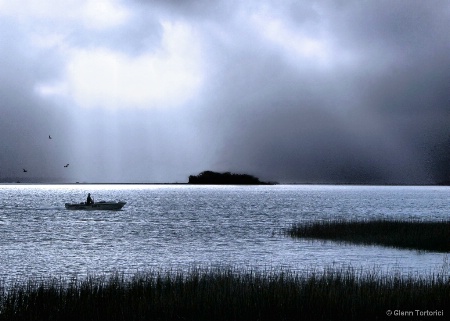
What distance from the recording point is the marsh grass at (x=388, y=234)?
38.7 meters

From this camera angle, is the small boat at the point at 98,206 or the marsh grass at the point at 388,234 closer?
the marsh grass at the point at 388,234

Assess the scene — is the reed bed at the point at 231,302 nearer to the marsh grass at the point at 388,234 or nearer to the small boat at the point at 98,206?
the marsh grass at the point at 388,234

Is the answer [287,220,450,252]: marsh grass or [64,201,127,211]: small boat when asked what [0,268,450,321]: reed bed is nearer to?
[287,220,450,252]: marsh grass

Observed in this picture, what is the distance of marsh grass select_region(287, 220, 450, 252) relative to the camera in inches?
1524

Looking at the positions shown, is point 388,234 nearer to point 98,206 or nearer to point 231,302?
point 231,302

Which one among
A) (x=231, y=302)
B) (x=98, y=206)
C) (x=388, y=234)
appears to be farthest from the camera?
(x=98, y=206)

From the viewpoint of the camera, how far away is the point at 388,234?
43875mm

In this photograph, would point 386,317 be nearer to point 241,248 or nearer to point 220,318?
point 220,318

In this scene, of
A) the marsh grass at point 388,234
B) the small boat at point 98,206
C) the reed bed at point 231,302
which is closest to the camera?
the reed bed at point 231,302

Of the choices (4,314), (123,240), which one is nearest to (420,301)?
(4,314)

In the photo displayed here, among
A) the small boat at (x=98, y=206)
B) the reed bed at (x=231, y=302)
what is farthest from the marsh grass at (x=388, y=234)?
the small boat at (x=98, y=206)

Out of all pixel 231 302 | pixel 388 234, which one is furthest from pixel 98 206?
pixel 231 302

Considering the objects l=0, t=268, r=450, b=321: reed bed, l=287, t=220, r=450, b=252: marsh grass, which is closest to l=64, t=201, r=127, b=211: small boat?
l=287, t=220, r=450, b=252: marsh grass

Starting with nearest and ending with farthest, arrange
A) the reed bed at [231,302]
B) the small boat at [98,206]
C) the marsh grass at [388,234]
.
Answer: the reed bed at [231,302] → the marsh grass at [388,234] → the small boat at [98,206]
